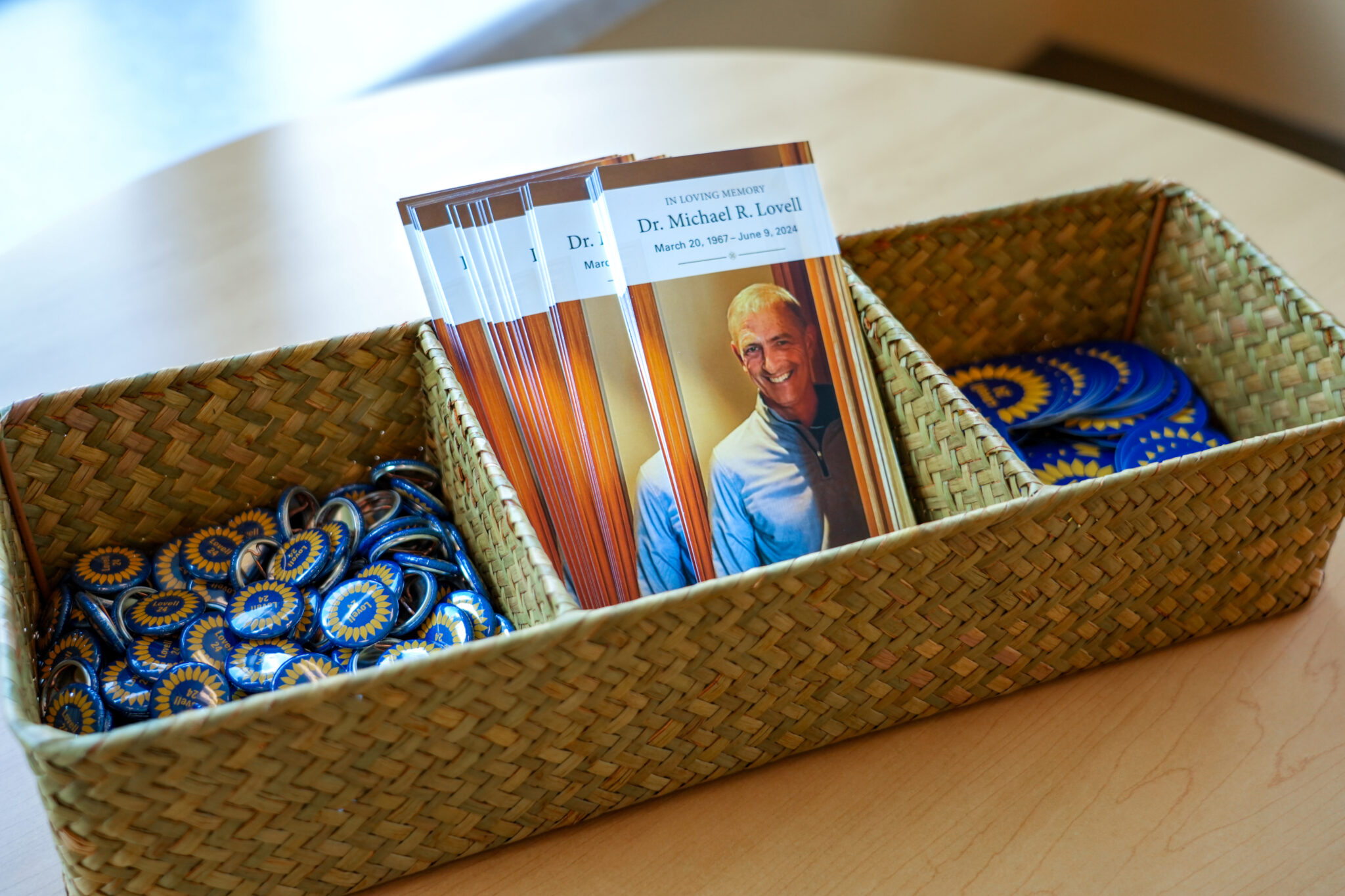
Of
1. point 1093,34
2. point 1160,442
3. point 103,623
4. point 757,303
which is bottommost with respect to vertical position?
point 1160,442

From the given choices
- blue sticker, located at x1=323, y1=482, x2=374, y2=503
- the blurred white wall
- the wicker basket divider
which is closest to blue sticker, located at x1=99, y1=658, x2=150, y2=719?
blue sticker, located at x1=323, y1=482, x2=374, y2=503

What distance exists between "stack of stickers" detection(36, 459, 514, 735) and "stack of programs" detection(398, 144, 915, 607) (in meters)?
0.10

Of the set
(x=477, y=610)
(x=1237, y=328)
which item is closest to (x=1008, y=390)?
(x=1237, y=328)

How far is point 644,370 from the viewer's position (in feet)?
2.78

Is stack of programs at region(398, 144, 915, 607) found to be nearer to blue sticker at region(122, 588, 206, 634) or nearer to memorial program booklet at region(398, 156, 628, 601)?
memorial program booklet at region(398, 156, 628, 601)

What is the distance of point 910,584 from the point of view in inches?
28.0

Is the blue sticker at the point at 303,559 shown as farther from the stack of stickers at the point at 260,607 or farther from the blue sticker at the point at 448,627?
the blue sticker at the point at 448,627

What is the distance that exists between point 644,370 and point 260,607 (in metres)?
0.34

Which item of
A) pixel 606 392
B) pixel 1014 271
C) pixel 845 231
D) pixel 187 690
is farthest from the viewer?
pixel 845 231

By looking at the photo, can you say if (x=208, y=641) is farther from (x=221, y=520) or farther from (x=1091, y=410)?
(x=1091, y=410)

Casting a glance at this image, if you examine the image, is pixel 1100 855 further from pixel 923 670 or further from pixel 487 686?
pixel 487 686

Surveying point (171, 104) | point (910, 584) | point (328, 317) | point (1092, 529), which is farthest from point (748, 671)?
point (171, 104)

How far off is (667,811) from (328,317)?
0.72 metres

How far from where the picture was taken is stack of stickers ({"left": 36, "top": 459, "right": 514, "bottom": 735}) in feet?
2.46
